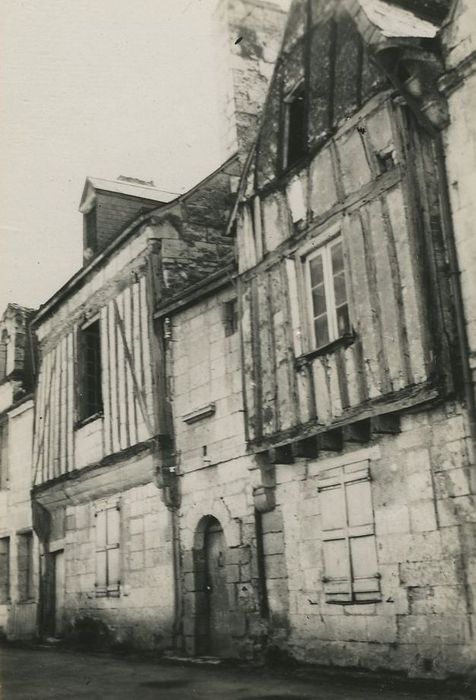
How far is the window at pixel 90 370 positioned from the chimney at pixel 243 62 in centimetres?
389

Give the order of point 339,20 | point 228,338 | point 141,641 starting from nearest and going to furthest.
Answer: point 339,20
point 228,338
point 141,641

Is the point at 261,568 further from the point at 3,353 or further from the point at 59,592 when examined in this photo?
the point at 3,353

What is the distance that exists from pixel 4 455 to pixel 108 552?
18.2ft

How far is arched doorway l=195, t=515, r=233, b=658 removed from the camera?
375 inches

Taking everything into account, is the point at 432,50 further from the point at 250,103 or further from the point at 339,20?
the point at 250,103

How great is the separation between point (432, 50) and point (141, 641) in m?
8.21

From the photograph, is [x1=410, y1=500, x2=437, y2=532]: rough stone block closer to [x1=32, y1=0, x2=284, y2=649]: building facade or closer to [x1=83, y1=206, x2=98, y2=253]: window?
[x1=32, y1=0, x2=284, y2=649]: building facade

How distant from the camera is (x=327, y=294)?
25.7 ft

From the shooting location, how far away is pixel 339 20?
26.6 ft

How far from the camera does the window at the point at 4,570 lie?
1549cm

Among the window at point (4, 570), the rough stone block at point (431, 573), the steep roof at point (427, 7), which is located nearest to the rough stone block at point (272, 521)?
the rough stone block at point (431, 573)

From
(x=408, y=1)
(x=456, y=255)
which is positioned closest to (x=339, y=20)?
(x=408, y=1)

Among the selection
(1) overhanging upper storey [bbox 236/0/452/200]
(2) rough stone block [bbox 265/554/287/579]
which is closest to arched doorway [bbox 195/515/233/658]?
(2) rough stone block [bbox 265/554/287/579]

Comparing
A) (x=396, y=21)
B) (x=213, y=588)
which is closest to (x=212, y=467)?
(x=213, y=588)
